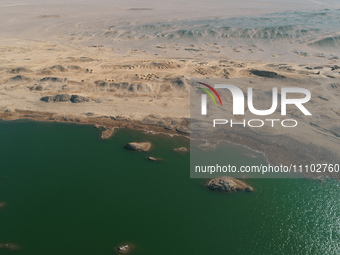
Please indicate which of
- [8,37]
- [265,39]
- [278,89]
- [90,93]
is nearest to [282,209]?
[278,89]

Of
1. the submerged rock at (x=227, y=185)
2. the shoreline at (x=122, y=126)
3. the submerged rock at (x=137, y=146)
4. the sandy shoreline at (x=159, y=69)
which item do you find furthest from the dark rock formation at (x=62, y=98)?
the submerged rock at (x=227, y=185)

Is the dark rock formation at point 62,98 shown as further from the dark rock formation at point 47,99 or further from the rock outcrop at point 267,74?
the rock outcrop at point 267,74

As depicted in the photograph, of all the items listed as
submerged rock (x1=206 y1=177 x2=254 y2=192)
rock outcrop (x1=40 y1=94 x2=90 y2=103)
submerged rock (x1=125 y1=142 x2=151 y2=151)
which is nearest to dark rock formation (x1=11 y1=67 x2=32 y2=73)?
rock outcrop (x1=40 y1=94 x2=90 y2=103)

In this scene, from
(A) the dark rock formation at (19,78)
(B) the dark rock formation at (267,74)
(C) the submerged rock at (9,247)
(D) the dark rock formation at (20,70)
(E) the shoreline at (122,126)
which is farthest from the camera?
(D) the dark rock formation at (20,70)

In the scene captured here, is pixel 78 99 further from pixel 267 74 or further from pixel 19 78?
pixel 267 74

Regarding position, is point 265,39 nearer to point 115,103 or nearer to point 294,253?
point 115,103

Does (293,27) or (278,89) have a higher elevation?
(293,27)

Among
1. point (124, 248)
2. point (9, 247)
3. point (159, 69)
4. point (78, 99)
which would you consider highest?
point (159, 69)

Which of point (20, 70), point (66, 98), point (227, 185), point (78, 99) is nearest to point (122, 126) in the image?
point (78, 99)
